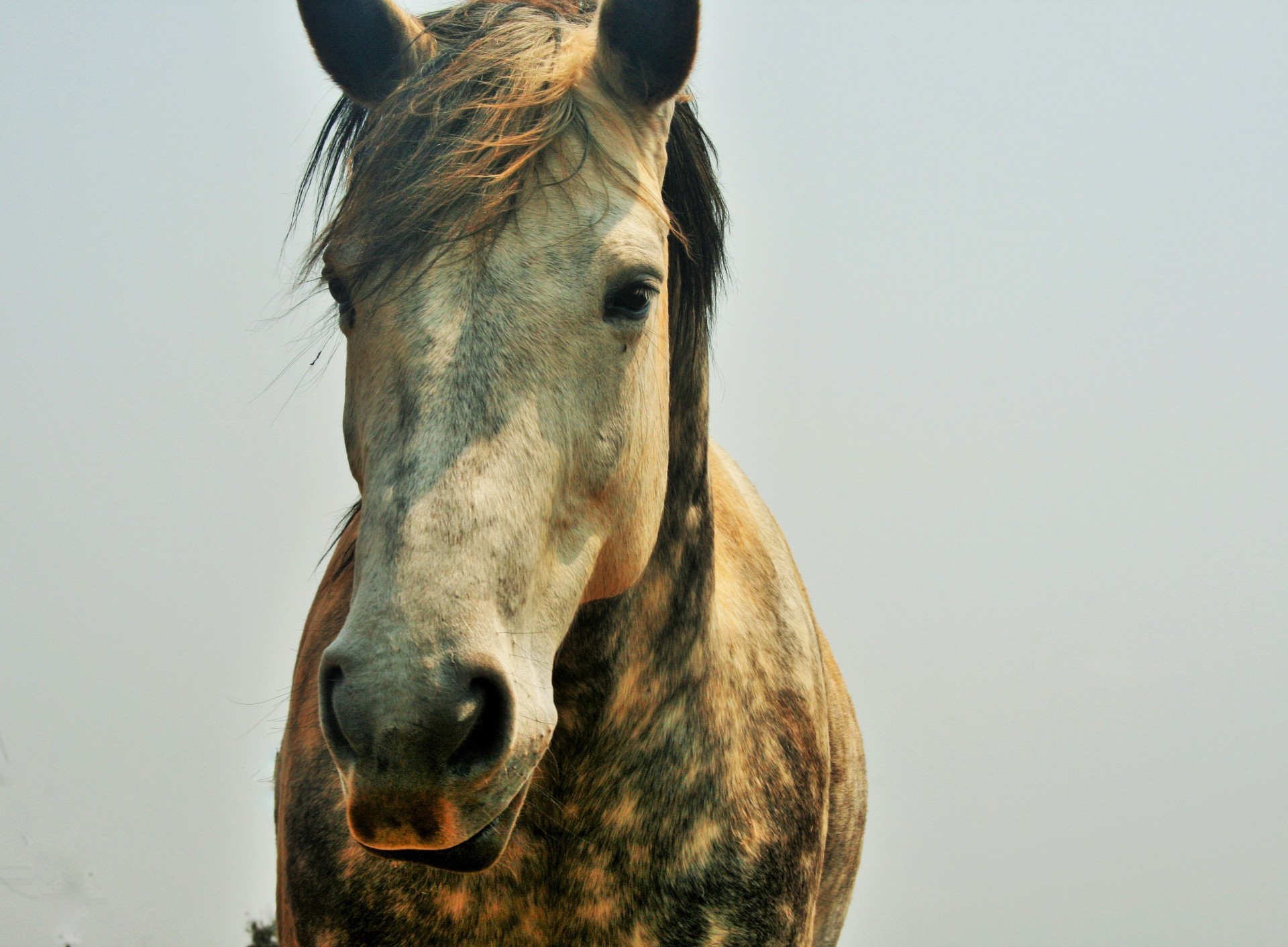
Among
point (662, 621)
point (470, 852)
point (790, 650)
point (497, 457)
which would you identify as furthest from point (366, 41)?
point (790, 650)

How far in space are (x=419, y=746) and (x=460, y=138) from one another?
49.0 inches

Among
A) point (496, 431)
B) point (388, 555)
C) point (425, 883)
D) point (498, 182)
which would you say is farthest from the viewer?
point (425, 883)

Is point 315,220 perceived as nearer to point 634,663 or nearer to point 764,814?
point 634,663

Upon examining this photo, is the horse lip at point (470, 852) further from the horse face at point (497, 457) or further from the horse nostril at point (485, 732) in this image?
the horse nostril at point (485, 732)

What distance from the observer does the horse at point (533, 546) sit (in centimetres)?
185

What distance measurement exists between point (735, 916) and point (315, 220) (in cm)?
204

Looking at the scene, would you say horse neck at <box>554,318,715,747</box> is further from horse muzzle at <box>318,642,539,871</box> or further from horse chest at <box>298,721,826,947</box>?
horse muzzle at <box>318,642,539,871</box>

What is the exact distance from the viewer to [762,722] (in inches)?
118

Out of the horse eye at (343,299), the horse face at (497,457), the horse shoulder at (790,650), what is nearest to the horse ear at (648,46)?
the horse face at (497,457)

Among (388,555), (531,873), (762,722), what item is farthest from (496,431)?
(762,722)

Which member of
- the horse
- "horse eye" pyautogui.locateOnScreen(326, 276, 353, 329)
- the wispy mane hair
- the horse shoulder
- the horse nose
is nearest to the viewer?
the horse nose

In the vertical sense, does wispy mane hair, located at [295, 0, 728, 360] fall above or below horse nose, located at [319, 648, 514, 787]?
above

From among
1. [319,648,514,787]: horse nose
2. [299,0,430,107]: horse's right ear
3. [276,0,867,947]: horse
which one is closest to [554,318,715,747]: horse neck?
[276,0,867,947]: horse

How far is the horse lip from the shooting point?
1.92m
